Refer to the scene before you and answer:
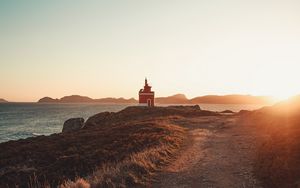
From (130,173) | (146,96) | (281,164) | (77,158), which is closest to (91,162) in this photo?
(77,158)

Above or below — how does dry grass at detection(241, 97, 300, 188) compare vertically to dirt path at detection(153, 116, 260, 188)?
above

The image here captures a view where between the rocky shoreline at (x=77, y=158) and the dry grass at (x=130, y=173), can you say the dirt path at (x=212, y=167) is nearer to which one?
the dry grass at (x=130, y=173)

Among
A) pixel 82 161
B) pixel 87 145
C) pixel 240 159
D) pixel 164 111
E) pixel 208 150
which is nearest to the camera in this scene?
pixel 240 159

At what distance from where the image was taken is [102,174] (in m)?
13.5

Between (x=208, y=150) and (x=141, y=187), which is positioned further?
(x=208, y=150)

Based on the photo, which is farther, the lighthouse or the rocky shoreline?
the lighthouse

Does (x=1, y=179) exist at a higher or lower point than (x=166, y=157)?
lower

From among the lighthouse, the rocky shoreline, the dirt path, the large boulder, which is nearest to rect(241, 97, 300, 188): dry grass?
the dirt path

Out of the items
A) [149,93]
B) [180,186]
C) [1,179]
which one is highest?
[149,93]

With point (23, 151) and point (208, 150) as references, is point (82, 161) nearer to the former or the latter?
point (208, 150)

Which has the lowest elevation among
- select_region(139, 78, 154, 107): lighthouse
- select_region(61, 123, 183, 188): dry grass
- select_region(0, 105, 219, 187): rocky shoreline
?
select_region(0, 105, 219, 187): rocky shoreline

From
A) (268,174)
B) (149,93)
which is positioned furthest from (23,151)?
(149,93)

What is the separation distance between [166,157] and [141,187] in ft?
18.4

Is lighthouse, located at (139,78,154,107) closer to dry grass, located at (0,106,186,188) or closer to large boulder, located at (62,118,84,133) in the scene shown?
large boulder, located at (62,118,84,133)
